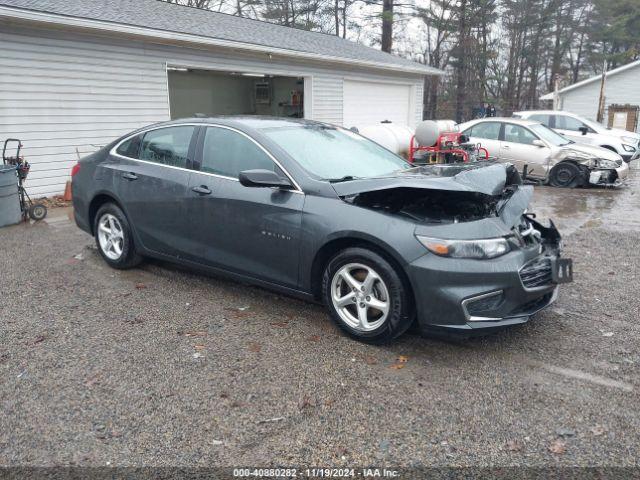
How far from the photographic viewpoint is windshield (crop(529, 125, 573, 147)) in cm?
1114

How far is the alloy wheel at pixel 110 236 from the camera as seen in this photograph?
5.22m

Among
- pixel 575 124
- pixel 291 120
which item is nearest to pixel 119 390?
pixel 291 120

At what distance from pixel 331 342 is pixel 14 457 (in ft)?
6.48

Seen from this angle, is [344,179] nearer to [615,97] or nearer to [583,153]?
[583,153]

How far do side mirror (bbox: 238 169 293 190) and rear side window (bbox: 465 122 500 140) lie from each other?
30.1ft

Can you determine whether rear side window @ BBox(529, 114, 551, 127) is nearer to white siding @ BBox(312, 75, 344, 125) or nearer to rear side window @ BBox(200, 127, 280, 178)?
white siding @ BBox(312, 75, 344, 125)

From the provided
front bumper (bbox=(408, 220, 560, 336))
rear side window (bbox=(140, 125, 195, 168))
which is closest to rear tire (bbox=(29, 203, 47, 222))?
rear side window (bbox=(140, 125, 195, 168))

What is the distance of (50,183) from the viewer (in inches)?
359

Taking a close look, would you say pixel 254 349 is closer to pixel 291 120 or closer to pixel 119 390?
pixel 119 390

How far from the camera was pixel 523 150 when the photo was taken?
1132 cm

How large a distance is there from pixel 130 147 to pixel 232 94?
13.4 metres

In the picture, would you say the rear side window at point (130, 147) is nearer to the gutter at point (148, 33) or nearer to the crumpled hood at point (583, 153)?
the gutter at point (148, 33)

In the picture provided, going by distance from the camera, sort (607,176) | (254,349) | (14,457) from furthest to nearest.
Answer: (607,176) → (254,349) → (14,457)

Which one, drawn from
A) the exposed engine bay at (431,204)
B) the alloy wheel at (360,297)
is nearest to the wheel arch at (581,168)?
the exposed engine bay at (431,204)
